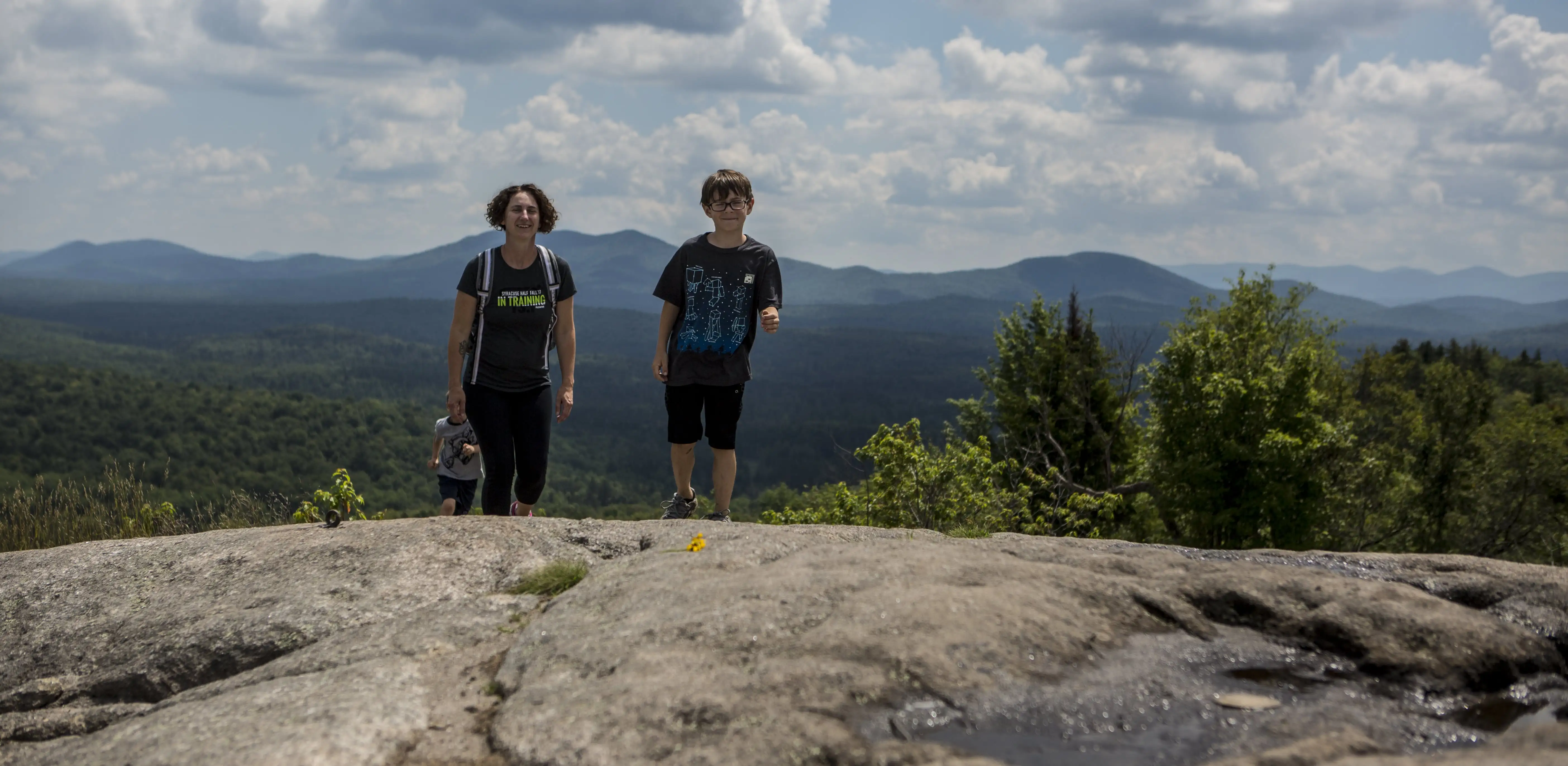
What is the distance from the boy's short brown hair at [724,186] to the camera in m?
6.71

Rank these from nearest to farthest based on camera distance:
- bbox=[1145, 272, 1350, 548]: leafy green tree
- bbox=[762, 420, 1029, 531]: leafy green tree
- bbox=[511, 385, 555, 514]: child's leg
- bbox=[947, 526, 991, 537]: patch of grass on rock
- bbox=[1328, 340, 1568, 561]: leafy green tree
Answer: bbox=[947, 526, 991, 537]: patch of grass on rock, bbox=[511, 385, 555, 514]: child's leg, bbox=[762, 420, 1029, 531]: leafy green tree, bbox=[1145, 272, 1350, 548]: leafy green tree, bbox=[1328, 340, 1568, 561]: leafy green tree

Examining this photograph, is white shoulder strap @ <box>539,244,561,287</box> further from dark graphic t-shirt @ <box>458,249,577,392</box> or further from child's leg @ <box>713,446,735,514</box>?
child's leg @ <box>713,446,735,514</box>

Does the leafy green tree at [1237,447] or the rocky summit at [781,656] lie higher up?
the rocky summit at [781,656]

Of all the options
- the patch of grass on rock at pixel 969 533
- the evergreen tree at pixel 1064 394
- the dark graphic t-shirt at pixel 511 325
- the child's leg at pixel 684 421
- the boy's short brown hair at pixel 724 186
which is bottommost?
the evergreen tree at pixel 1064 394

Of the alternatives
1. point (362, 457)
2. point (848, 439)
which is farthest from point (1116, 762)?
point (848, 439)

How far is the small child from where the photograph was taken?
8.89 meters

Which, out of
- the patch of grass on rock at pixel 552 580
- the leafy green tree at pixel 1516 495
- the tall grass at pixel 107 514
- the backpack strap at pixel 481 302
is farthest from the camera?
the leafy green tree at pixel 1516 495

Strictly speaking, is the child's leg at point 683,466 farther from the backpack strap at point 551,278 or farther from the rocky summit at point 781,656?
the rocky summit at point 781,656

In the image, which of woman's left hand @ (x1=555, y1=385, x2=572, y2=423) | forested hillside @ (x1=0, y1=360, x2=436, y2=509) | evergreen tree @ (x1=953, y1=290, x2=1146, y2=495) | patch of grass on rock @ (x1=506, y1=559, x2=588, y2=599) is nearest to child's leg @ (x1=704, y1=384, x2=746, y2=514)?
woman's left hand @ (x1=555, y1=385, x2=572, y2=423)

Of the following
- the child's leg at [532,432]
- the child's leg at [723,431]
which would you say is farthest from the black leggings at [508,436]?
the child's leg at [723,431]

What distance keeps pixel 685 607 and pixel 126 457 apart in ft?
358

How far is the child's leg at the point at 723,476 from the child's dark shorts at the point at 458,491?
2.73 metres

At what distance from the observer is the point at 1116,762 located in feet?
10.3

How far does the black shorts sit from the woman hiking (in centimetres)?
74
